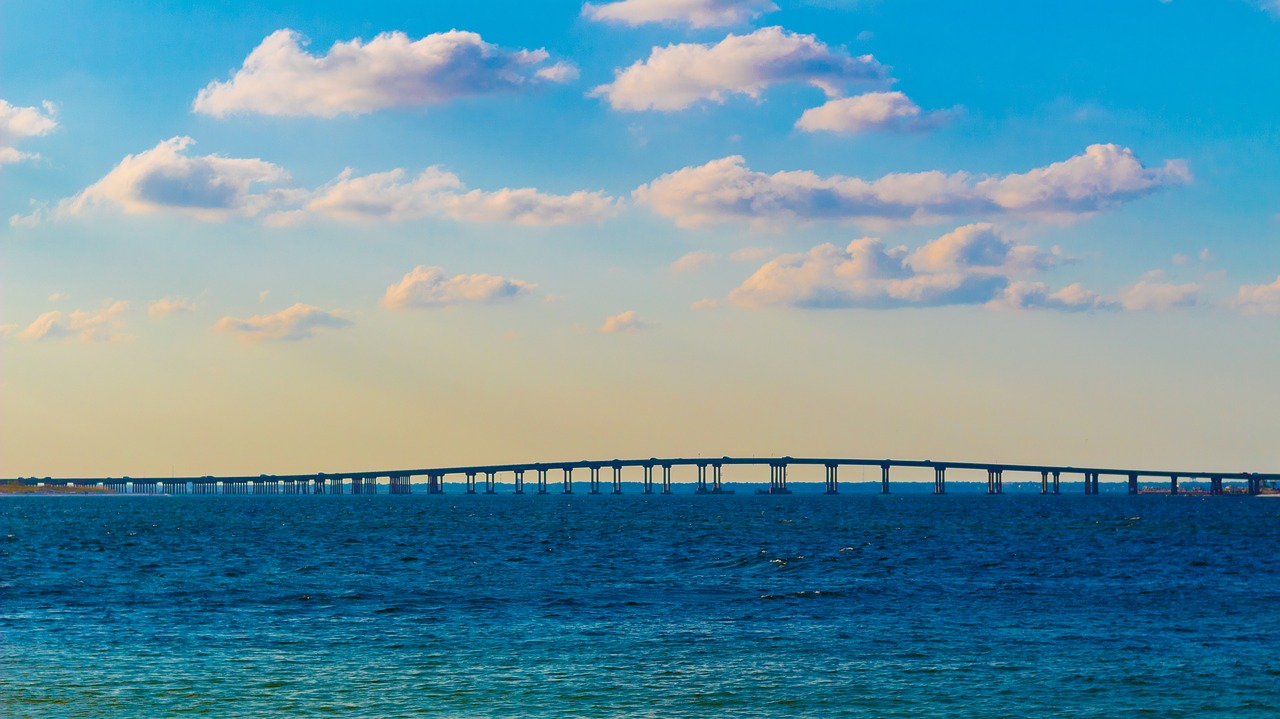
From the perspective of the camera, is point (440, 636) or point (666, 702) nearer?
point (666, 702)

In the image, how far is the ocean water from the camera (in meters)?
32.8

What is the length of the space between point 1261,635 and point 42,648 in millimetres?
39183

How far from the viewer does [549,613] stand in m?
50.6

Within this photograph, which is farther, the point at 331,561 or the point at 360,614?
the point at 331,561

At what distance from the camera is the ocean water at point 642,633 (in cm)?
3275

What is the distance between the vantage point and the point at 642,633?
4472cm

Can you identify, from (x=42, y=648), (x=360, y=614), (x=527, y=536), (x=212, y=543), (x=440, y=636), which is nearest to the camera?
(x=42, y=648)

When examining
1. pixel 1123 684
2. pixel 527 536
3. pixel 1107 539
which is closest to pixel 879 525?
pixel 1107 539

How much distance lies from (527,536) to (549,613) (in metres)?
63.6

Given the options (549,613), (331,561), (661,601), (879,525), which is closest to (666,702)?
(549,613)

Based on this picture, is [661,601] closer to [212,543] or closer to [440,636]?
[440,636]

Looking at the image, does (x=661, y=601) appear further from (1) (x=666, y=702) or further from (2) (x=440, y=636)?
(1) (x=666, y=702)

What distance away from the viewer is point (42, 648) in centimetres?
4059

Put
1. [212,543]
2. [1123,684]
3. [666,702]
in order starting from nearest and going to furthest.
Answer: [666,702] → [1123,684] → [212,543]
